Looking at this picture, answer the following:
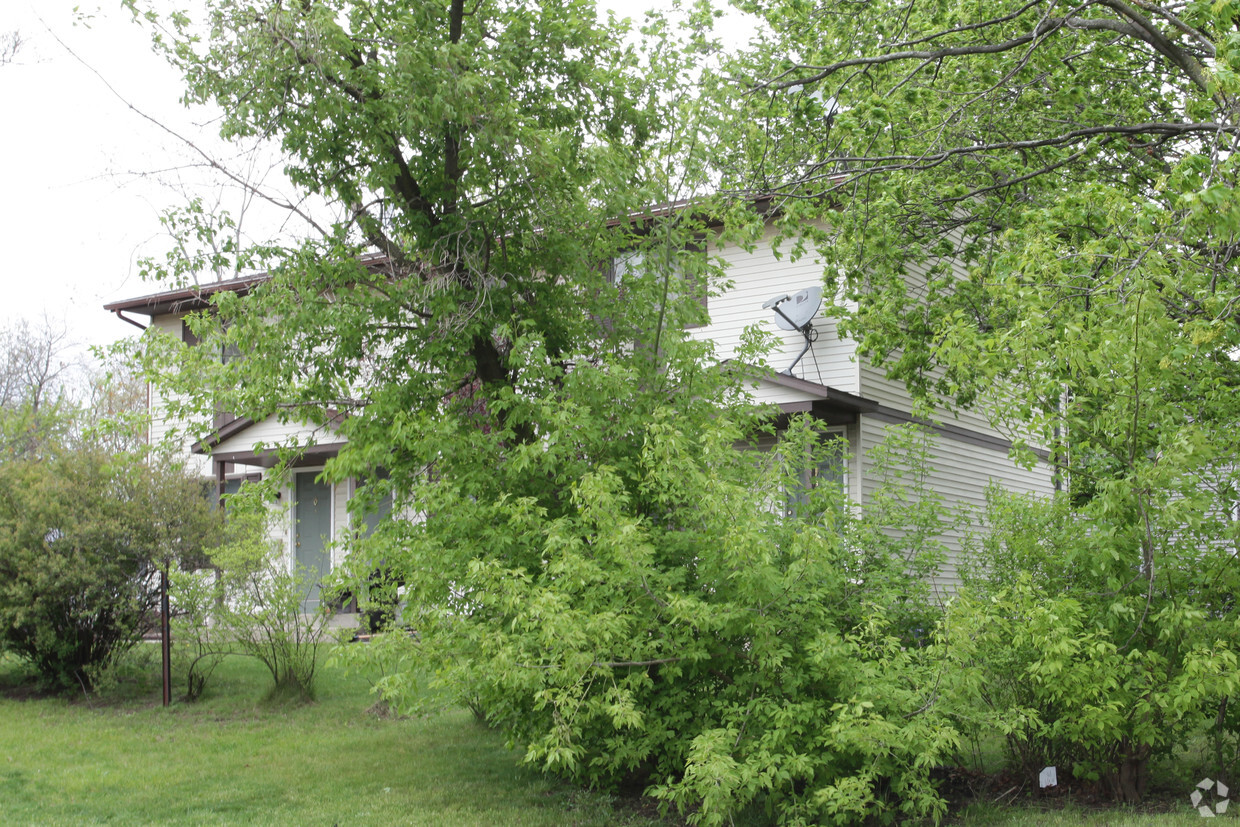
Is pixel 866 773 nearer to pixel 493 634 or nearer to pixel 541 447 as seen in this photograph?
pixel 493 634

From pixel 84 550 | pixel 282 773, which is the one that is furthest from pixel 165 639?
pixel 282 773

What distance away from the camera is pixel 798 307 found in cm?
1275

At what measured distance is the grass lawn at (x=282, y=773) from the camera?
6.71 metres

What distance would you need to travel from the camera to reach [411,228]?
7664 mm

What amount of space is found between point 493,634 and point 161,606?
279 inches

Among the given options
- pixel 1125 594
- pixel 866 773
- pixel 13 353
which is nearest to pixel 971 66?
pixel 1125 594

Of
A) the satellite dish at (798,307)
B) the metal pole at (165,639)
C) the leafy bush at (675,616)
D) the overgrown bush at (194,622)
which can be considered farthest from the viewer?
the satellite dish at (798,307)

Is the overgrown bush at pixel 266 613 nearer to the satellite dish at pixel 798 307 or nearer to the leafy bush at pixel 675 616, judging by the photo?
the leafy bush at pixel 675 616

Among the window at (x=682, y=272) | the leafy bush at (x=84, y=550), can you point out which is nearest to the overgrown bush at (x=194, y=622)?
the leafy bush at (x=84, y=550)

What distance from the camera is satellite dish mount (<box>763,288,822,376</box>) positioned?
12.7 metres

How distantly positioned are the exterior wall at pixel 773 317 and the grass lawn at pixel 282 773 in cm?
615

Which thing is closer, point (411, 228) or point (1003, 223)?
point (411, 228)

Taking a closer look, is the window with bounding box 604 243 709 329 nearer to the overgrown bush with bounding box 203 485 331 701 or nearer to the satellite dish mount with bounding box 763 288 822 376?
the satellite dish mount with bounding box 763 288 822 376

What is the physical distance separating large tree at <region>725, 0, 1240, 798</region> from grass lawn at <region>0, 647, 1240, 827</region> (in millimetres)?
1557
